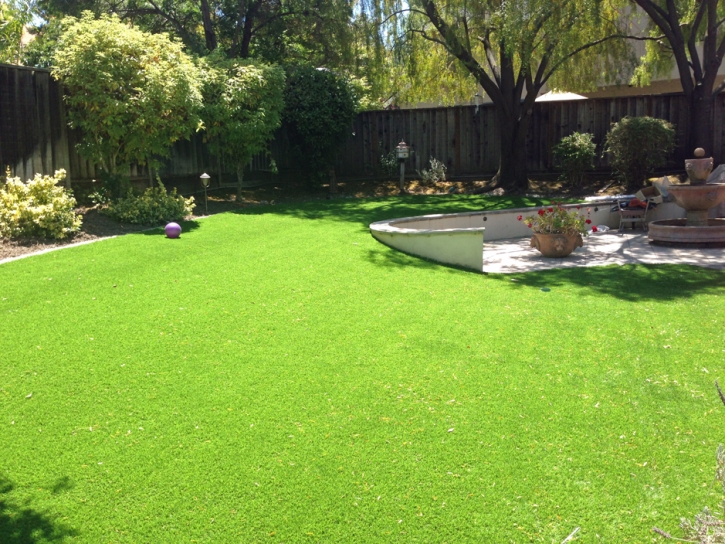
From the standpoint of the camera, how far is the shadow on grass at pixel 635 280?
7754 mm

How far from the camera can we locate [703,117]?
1484 centimetres

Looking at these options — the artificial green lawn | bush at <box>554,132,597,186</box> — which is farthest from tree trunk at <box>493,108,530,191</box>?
the artificial green lawn

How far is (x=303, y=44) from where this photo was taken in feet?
66.1

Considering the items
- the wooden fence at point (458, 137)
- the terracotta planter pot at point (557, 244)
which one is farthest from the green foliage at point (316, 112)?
the terracotta planter pot at point (557, 244)

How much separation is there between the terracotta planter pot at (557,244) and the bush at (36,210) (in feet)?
22.3

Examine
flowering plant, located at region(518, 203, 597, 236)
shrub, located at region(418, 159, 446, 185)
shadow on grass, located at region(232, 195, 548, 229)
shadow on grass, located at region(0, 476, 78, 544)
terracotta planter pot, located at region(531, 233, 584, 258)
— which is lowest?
shadow on grass, located at region(0, 476, 78, 544)

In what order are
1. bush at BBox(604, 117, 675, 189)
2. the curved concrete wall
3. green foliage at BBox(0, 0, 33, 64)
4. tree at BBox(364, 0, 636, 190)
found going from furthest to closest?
1. bush at BBox(604, 117, 675, 189)
2. tree at BBox(364, 0, 636, 190)
3. green foliage at BBox(0, 0, 33, 64)
4. the curved concrete wall

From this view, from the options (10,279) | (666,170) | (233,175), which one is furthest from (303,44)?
(10,279)

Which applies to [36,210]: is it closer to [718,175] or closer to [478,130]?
[478,130]

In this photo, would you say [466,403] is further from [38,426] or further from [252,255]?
[252,255]

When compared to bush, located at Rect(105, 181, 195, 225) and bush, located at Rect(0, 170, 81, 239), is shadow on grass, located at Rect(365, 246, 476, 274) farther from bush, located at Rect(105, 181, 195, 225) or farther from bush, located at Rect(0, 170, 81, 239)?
bush, located at Rect(0, 170, 81, 239)

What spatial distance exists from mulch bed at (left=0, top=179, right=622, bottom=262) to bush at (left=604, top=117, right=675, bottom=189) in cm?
71

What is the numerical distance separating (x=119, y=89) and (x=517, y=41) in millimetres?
7654

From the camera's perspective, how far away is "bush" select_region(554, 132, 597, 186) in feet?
52.2
